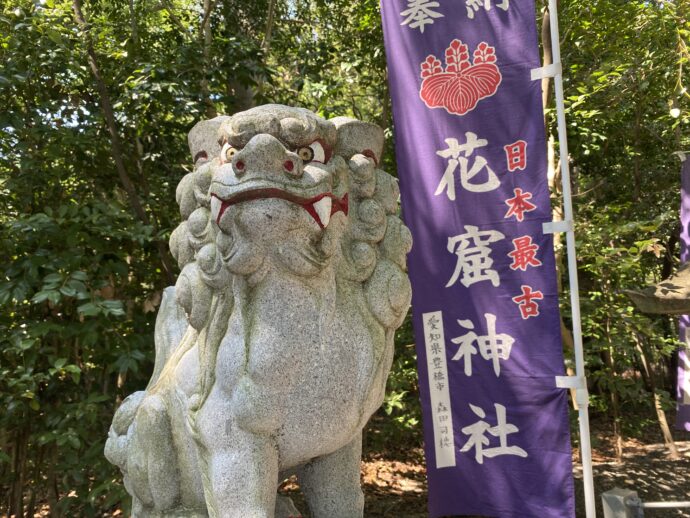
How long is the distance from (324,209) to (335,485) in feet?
2.68

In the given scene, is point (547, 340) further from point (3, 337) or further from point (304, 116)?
point (3, 337)

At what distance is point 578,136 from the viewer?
14.3 ft

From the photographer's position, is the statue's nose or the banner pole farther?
the banner pole

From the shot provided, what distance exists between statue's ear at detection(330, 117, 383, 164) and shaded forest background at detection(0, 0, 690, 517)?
118cm

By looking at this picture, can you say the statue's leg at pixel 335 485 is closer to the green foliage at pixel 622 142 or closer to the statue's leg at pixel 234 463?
the statue's leg at pixel 234 463

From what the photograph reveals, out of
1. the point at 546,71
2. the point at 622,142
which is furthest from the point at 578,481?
the point at 546,71

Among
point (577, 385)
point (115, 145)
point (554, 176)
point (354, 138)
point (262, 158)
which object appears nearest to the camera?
point (262, 158)

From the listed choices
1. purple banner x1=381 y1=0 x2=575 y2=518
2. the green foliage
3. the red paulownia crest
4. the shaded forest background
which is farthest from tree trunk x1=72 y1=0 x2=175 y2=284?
the green foliage

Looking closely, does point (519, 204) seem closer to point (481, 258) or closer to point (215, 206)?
point (481, 258)

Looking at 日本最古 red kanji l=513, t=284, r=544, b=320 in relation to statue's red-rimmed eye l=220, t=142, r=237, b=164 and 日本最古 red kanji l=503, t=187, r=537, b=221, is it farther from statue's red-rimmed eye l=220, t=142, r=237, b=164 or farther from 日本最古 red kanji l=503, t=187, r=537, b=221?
statue's red-rimmed eye l=220, t=142, r=237, b=164

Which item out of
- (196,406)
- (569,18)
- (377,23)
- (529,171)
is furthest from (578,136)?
(196,406)

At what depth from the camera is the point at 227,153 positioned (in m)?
1.54

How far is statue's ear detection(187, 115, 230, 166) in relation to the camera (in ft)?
5.55

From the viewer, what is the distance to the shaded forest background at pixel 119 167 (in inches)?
97.6
